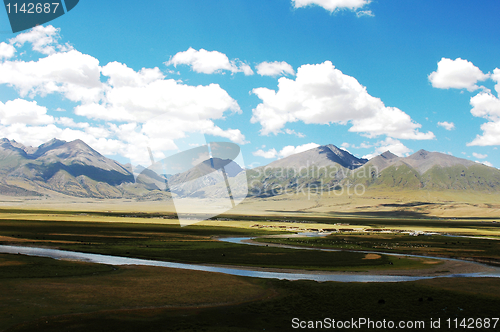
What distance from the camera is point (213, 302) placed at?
29.9m

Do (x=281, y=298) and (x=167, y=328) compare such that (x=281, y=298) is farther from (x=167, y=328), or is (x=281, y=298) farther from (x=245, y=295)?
(x=167, y=328)

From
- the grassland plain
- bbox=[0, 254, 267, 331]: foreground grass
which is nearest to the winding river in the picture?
the grassland plain

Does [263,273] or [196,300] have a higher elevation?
[196,300]

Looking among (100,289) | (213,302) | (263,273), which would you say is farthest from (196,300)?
(263,273)

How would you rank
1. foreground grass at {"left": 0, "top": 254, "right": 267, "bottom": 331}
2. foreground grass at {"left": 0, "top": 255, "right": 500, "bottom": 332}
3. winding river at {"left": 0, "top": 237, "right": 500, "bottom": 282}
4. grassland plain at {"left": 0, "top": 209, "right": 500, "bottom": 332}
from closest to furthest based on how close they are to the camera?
foreground grass at {"left": 0, "top": 255, "right": 500, "bottom": 332} < grassland plain at {"left": 0, "top": 209, "right": 500, "bottom": 332} < foreground grass at {"left": 0, "top": 254, "right": 267, "bottom": 331} < winding river at {"left": 0, "top": 237, "right": 500, "bottom": 282}

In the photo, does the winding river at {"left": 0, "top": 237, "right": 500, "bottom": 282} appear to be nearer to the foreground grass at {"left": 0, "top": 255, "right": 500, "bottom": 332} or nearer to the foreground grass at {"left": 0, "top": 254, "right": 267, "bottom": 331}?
the foreground grass at {"left": 0, "top": 255, "right": 500, "bottom": 332}

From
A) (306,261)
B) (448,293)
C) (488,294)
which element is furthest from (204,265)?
(488,294)

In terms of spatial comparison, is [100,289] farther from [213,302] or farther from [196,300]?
[213,302]

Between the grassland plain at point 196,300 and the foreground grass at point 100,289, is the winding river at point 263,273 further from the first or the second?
the foreground grass at point 100,289

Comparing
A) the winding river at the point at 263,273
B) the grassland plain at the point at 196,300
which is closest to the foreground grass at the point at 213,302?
the grassland plain at the point at 196,300

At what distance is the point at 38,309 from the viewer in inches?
1009

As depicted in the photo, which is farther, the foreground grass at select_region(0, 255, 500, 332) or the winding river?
the winding river

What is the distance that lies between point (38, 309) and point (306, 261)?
3886cm

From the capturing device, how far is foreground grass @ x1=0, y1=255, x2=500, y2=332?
78.6ft
